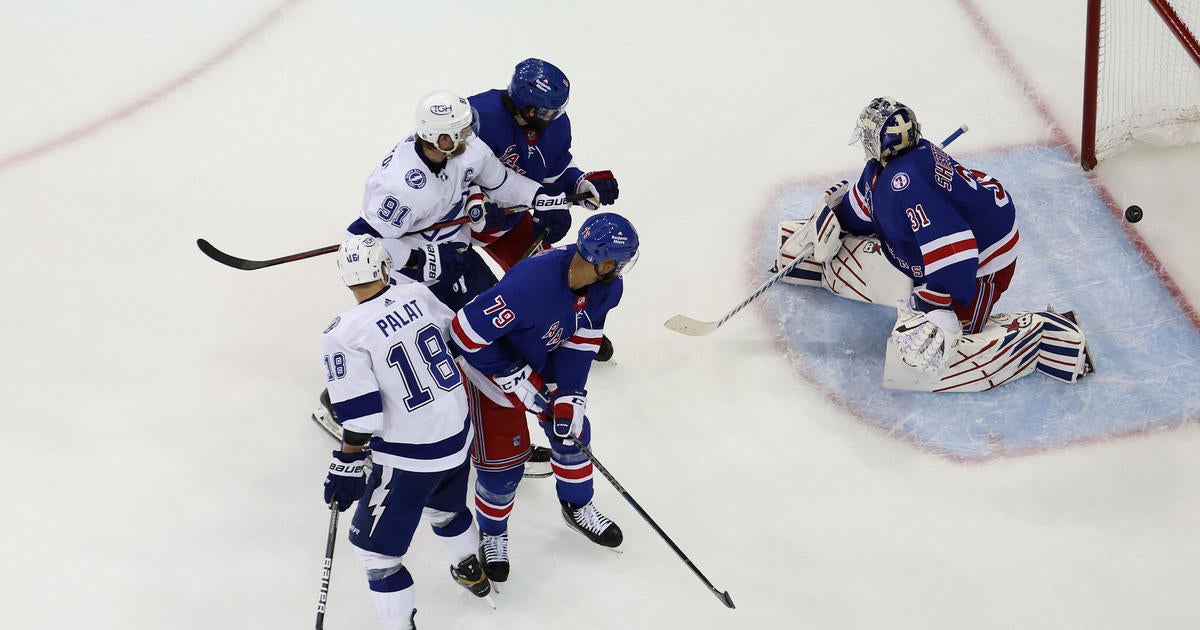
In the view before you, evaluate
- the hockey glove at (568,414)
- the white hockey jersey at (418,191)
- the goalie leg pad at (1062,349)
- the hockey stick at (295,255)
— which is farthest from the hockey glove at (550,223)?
the goalie leg pad at (1062,349)

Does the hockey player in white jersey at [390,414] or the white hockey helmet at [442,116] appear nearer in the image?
the hockey player in white jersey at [390,414]

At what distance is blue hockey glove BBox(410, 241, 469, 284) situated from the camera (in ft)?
11.6

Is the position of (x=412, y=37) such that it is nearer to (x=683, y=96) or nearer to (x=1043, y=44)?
(x=683, y=96)

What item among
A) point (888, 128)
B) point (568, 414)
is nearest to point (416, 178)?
point (568, 414)

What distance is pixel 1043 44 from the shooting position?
5477 mm

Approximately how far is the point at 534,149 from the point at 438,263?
22.1 inches

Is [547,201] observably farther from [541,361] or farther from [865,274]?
[865,274]

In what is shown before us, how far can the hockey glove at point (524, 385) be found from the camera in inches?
121

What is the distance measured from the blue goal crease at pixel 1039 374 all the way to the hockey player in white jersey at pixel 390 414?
5.12ft

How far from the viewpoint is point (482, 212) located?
12.0 feet

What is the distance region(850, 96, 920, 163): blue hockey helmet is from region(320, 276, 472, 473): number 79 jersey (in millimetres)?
1588

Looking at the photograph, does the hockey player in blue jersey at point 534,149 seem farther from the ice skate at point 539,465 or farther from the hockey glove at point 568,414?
the hockey glove at point 568,414

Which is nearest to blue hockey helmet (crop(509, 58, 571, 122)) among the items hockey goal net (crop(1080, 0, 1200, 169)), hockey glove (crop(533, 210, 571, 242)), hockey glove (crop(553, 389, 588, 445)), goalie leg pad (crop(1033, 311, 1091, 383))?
hockey glove (crop(533, 210, 571, 242))

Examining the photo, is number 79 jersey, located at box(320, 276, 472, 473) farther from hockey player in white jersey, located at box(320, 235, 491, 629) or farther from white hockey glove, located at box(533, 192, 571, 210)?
white hockey glove, located at box(533, 192, 571, 210)
